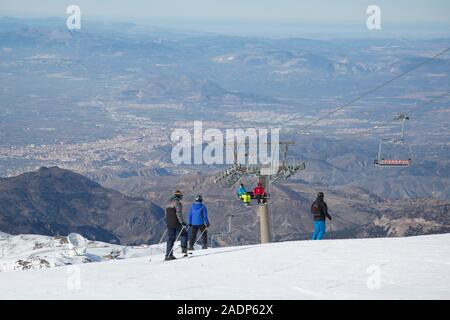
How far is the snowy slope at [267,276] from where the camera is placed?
57.2ft

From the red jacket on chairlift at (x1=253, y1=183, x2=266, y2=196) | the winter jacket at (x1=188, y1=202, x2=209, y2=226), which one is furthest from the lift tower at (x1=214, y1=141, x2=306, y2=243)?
the winter jacket at (x1=188, y1=202, x2=209, y2=226)

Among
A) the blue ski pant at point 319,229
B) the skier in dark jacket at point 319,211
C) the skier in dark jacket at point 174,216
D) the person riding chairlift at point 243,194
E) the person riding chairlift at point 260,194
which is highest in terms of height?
the skier in dark jacket at point 174,216

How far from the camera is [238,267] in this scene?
21234 mm

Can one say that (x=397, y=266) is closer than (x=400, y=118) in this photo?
Yes

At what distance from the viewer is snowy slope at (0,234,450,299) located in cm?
1744

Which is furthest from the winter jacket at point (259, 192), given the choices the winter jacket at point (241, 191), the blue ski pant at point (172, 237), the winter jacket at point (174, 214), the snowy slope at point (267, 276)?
the winter jacket at point (174, 214)

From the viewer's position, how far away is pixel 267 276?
1970 centimetres

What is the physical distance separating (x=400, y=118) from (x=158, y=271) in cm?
2395

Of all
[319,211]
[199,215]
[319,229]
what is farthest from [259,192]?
[199,215]

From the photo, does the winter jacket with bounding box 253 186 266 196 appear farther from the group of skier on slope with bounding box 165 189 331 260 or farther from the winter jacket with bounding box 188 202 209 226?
the winter jacket with bounding box 188 202 209 226

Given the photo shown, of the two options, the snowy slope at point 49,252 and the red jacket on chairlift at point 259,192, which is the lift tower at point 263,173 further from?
the snowy slope at point 49,252

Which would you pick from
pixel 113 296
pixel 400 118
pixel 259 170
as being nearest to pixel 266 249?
pixel 113 296
